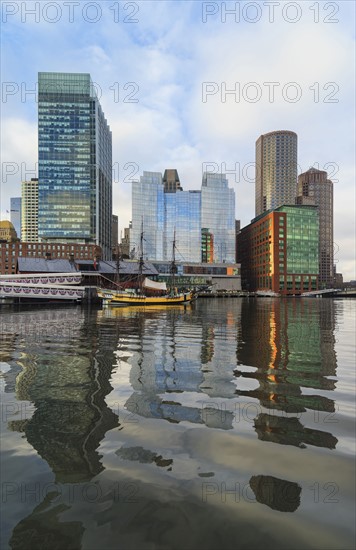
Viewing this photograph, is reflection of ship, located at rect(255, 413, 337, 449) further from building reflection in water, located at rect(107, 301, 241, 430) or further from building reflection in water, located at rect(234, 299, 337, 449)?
building reflection in water, located at rect(107, 301, 241, 430)

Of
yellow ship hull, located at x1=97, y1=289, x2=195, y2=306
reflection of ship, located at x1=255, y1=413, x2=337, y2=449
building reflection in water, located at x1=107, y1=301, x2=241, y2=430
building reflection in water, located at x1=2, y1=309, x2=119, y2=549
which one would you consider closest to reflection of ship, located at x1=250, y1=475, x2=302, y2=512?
reflection of ship, located at x1=255, y1=413, x2=337, y2=449

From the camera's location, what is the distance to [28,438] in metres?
7.42

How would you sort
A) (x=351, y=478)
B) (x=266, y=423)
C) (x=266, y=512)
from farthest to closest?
(x=266, y=423) < (x=351, y=478) < (x=266, y=512)

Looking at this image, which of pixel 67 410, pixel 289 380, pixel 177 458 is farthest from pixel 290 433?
pixel 67 410

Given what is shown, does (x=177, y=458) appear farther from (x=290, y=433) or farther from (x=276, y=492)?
(x=290, y=433)

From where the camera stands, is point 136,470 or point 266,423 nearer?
point 136,470

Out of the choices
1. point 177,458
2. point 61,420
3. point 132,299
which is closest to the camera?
point 177,458

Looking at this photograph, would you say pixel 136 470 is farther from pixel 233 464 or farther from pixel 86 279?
pixel 86 279

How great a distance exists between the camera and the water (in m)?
4.59

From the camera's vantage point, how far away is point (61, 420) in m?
8.38

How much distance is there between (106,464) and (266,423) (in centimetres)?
402

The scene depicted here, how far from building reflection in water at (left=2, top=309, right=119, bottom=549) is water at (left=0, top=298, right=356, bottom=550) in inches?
1.1

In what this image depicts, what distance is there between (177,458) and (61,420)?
3.30 meters

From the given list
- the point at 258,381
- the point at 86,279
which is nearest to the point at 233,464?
the point at 258,381
